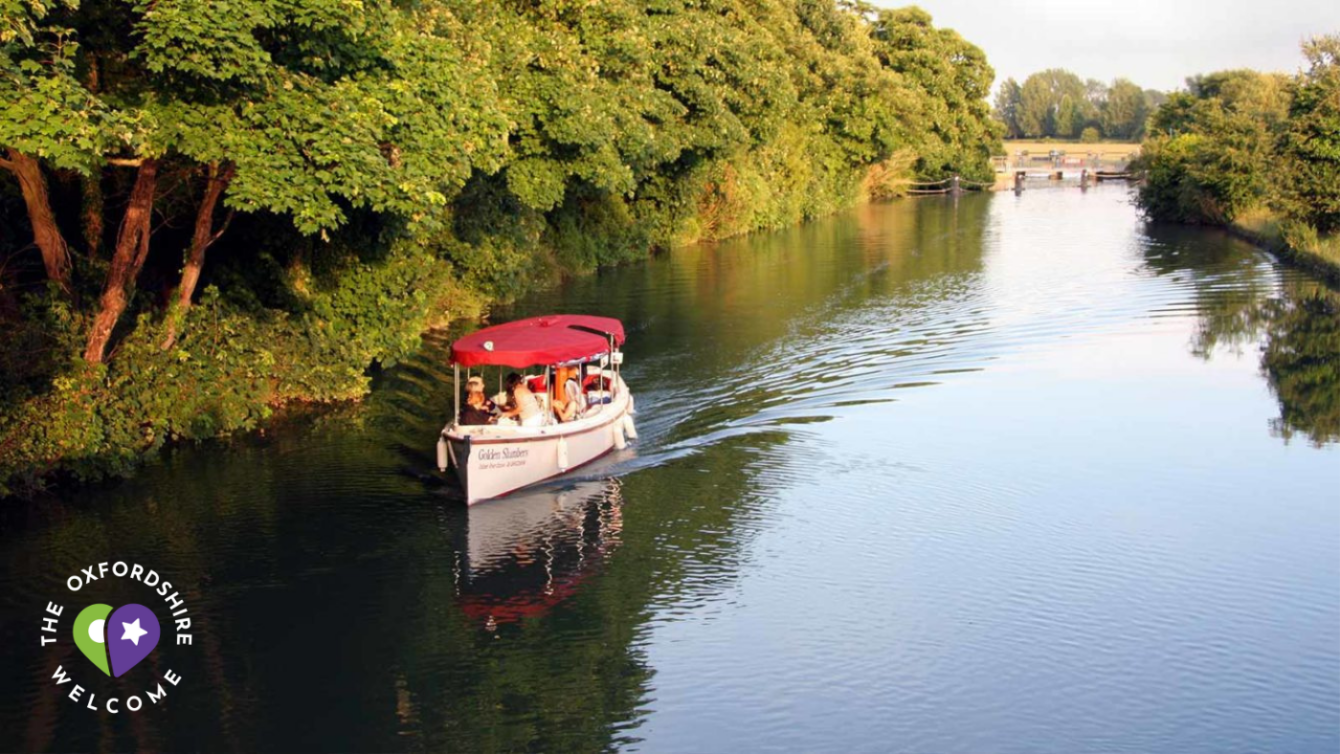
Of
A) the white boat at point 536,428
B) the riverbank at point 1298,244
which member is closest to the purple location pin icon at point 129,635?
the white boat at point 536,428

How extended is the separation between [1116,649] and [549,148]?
20454 millimetres

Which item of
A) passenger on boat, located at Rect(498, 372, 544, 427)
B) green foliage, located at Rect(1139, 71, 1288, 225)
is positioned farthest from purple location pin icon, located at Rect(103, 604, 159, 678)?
green foliage, located at Rect(1139, 71, 1288, 225)

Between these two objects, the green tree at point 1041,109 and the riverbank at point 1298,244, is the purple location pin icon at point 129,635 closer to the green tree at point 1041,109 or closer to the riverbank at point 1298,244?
the riverbank at point 1298,244

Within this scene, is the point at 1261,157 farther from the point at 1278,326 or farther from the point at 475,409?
the point at 475,409

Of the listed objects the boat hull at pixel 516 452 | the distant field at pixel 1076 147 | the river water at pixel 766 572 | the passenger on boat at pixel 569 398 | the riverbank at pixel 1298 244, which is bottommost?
the river water at pixel 766 572

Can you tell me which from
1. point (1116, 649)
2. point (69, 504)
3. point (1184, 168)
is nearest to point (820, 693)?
point (1116, 649)

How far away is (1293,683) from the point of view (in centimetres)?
1253

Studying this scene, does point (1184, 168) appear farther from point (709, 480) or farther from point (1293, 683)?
point (1293, 683)

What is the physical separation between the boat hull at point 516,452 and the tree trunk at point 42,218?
583 cm

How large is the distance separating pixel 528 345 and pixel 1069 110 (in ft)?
546
